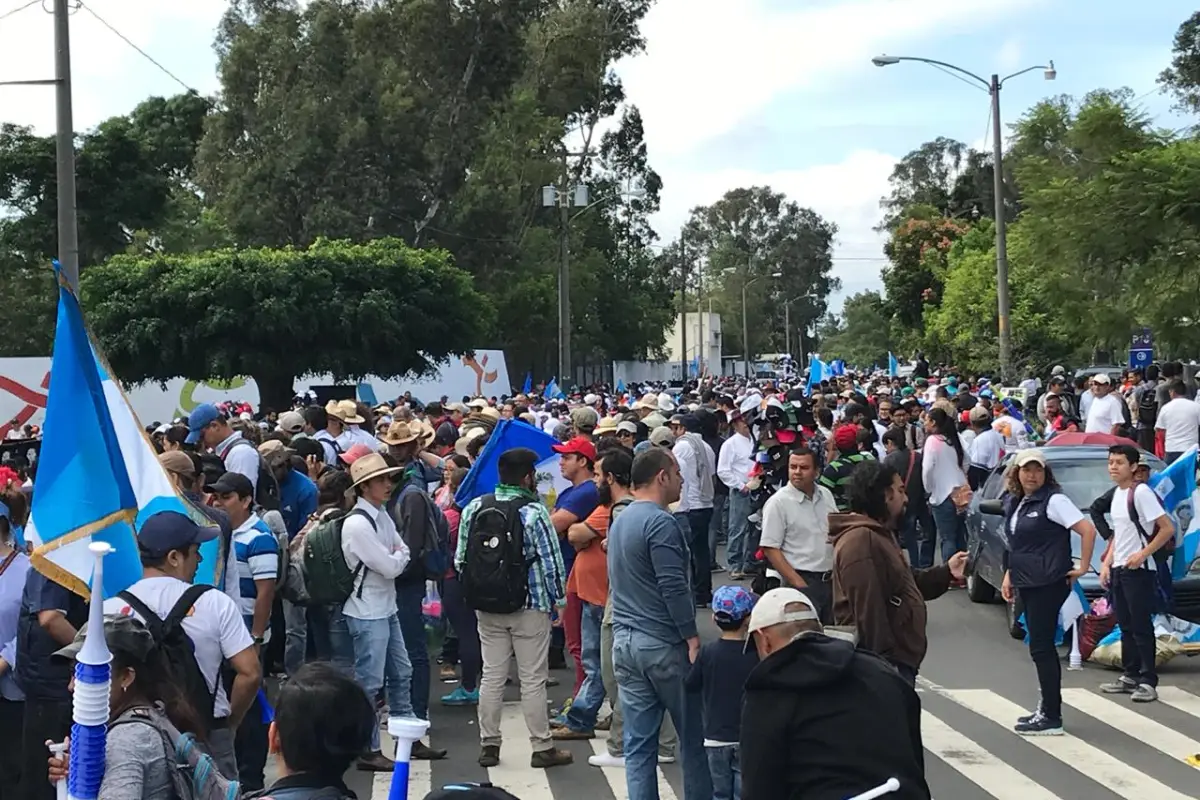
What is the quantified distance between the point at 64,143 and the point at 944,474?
367 inches

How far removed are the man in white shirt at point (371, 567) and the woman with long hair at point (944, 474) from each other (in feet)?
24.3

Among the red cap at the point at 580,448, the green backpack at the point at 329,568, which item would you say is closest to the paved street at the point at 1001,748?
the green backpack at the point at 329,568

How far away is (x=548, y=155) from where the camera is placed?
51656mm

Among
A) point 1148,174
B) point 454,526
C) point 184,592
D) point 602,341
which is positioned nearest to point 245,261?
point 1148,174

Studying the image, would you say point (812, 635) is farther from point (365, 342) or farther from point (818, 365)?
point (818, 365)

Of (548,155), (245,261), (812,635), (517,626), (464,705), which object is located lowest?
(464,705)

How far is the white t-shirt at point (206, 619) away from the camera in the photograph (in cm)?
509

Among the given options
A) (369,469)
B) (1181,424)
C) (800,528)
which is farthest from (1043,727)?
(1181,424)

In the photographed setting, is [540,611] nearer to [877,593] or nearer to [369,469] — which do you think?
[369,469]

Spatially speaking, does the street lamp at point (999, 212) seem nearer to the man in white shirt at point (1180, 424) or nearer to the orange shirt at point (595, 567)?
the man in white shirt at point (1180, 424)

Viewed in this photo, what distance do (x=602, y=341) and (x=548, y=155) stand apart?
13441 millimetres

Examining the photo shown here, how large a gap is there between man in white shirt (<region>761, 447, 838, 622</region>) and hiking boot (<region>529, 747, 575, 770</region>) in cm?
164

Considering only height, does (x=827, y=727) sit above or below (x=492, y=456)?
below

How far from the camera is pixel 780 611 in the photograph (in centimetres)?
425
